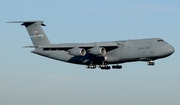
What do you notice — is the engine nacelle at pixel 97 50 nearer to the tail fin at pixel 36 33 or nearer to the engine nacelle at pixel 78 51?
the engine nacelle at pixel 78 51

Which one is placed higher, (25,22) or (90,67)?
(25,22)

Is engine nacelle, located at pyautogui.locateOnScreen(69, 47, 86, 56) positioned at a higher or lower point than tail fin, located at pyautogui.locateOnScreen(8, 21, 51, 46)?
lower

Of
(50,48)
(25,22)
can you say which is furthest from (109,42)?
(25,22)

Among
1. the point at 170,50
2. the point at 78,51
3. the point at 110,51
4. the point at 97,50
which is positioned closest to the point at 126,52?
the point at 110,51

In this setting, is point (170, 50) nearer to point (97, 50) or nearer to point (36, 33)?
point (97, 50)

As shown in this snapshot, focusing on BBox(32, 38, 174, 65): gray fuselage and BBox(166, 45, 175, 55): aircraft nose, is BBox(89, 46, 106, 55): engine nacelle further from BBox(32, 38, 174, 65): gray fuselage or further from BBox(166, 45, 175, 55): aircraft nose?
BBox(166, 45, 175, 55): aircraft nose

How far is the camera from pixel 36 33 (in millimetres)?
52125

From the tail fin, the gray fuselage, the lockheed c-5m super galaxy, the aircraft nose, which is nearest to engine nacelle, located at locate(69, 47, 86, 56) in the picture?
the lockheed c-5m super galaxy

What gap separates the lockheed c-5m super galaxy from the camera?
45.9m

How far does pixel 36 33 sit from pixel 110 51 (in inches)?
311

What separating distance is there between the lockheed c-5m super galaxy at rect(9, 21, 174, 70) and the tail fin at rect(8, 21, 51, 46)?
859 millimetres

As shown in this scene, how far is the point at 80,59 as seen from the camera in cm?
4934

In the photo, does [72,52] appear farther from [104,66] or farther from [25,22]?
[25,22]

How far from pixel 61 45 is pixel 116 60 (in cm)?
487
